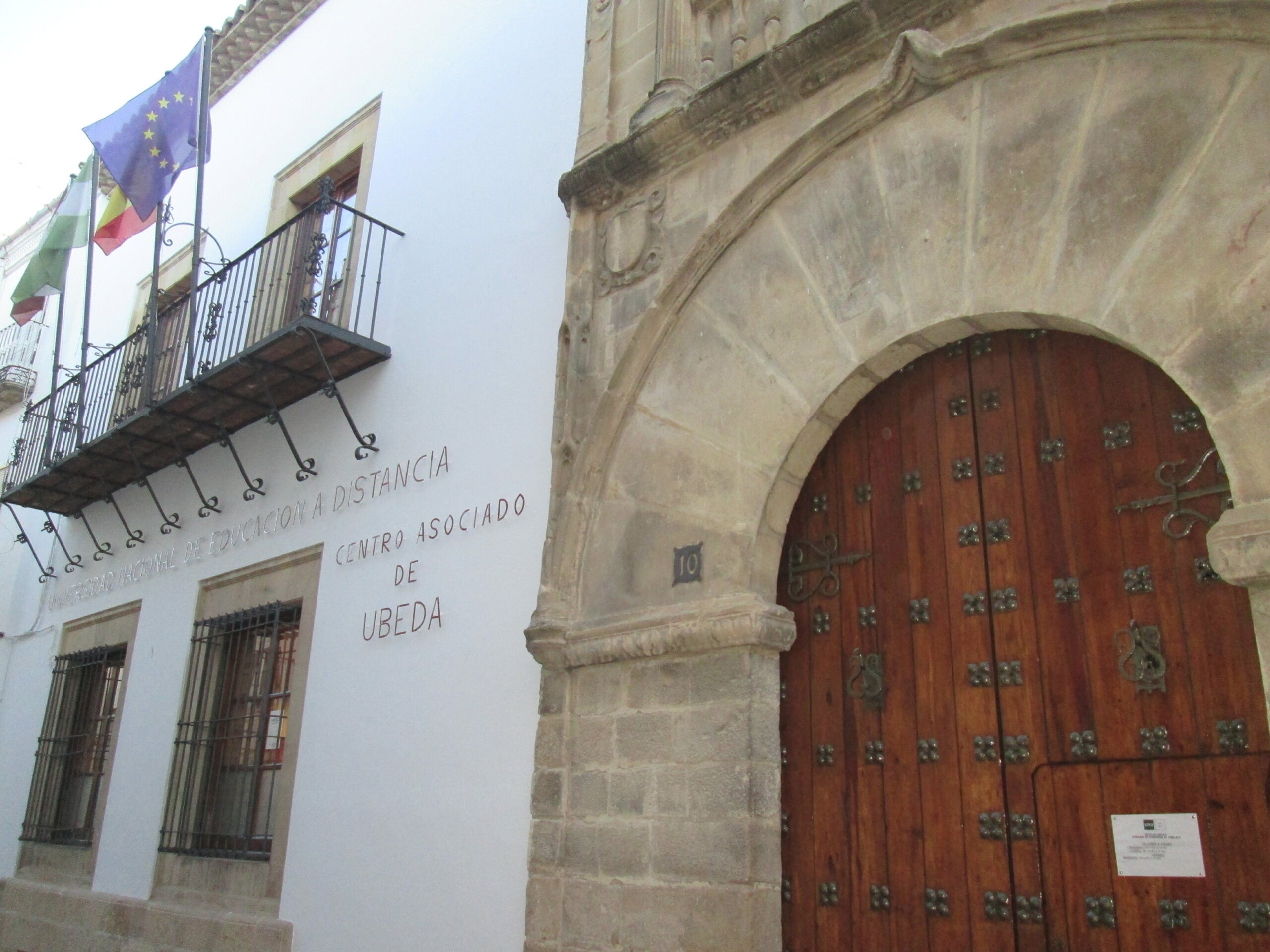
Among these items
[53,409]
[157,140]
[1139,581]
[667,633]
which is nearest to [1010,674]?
[1139,581]

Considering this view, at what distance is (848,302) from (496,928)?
2.77 metres

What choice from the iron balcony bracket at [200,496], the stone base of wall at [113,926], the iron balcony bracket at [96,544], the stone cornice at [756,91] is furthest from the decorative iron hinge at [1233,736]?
the iron balcony bracket at [96,544]

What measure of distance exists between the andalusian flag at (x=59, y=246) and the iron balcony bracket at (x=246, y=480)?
3.18 metres

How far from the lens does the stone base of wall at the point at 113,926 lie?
5.36m

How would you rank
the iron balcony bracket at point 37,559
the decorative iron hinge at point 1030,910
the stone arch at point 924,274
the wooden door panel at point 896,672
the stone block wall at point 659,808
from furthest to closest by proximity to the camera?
the iron balcony bracket at point 37,559 < the stone block wall at point 659,808 < the wooden door panel at point 896,672 < the decorative iron hinge at point 1030,910 < the stone arch at point 924,274

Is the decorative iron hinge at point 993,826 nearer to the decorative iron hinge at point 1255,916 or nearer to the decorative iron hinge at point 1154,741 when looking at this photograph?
the decorative iron hinge at point 1154,741

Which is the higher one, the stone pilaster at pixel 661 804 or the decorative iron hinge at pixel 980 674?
the decorative iron hinge at pixel 980 674

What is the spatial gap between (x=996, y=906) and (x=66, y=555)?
8.32 meters

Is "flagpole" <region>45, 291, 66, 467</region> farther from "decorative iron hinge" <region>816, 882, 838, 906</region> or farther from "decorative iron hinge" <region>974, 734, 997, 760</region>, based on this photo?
"decorative iron hinge" <region>974, 734, 997, 760</region>

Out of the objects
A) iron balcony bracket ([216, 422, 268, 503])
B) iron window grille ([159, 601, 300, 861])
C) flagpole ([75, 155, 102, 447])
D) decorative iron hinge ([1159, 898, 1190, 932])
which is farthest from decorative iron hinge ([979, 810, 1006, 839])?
flagpole ([75, 155, 102, 447])

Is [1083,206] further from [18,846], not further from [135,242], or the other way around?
[135,242]

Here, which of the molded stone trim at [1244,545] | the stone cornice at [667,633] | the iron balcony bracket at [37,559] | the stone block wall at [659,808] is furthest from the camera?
the iron balcony bracket at [37,559]

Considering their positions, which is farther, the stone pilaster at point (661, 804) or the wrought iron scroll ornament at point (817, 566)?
the wrought iron scroll ornament at point (817, 566)

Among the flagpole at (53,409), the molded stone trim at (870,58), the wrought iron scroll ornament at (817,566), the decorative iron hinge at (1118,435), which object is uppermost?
the flagpole at (53,409)
